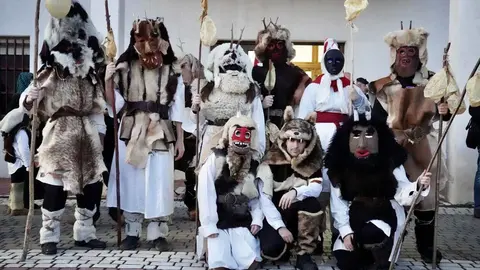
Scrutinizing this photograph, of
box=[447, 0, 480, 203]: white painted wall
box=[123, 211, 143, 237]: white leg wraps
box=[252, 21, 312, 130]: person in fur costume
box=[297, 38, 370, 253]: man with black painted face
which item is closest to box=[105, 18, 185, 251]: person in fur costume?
box=[123, 211, 143, 237]: white leg wraps

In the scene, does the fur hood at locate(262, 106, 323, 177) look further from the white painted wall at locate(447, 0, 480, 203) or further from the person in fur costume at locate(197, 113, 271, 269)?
the white painted wall at locate(447, 0, 480, 203)

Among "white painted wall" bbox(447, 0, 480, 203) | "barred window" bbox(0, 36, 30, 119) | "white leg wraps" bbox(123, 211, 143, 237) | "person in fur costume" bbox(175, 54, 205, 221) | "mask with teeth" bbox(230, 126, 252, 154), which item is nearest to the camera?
"mask with teeth" bbox(230, 126, 252, 154)

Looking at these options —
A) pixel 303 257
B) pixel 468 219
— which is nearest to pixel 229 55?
pixel 303 257

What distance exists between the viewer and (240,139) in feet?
16.4

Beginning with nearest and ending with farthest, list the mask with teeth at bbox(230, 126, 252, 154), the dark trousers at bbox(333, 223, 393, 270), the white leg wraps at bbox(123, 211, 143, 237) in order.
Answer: the dark trousers at bbox(333, 223, 393, 270), the mask with teeth at bbox(230, 126, 252, 154), the white leg wraps at bbox(123, 211, 143, 237)

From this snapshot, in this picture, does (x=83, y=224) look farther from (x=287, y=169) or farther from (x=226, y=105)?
(x=287, y=169)

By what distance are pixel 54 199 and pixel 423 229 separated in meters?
3.52

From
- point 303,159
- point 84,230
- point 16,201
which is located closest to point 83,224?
point 84,230

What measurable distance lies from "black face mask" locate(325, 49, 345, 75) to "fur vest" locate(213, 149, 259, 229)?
4.99 ft

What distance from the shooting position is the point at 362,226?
16.3ft

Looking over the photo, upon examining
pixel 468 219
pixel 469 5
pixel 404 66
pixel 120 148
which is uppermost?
pixel 469 5

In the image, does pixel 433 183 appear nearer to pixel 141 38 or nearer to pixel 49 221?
pixel 141 38

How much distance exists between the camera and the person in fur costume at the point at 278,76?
618 cm

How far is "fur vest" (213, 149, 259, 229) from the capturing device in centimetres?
505
